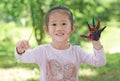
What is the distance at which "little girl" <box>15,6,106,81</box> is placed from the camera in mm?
3465

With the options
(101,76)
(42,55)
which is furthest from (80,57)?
(101,76)

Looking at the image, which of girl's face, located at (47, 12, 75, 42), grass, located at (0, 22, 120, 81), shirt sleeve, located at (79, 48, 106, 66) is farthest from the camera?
grass, located at (0, 22, 120, 81)

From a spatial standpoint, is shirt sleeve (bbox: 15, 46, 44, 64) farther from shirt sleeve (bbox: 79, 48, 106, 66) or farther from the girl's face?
shirt sleeve (bbox: 79, 48, 106, 66)

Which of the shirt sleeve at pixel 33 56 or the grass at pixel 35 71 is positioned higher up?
the shirt sleeve at pixel 33 56

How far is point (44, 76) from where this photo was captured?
140 inches

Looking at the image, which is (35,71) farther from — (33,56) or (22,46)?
(22,46)

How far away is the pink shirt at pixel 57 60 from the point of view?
137 inches

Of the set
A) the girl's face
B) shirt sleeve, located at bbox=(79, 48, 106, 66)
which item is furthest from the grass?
the girl's face

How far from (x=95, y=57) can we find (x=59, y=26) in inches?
17.1

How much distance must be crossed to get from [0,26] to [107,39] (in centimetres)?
355

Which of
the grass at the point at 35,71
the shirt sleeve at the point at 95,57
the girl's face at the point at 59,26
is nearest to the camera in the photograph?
the shirt sleeve at the point at 95,57

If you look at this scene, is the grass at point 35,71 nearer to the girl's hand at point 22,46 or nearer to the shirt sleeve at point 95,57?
the shirt sleeve at point 95,57

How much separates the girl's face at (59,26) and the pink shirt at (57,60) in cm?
14

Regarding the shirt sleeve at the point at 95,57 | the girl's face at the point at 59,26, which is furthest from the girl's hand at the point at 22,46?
the shirt sleeve at the point at 95,57
